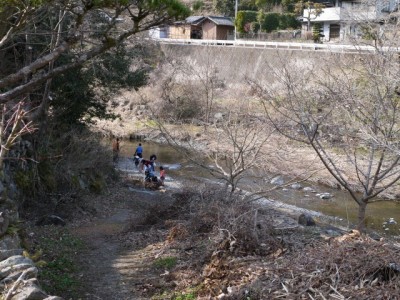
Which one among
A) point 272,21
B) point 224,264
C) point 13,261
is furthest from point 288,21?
point 13,261

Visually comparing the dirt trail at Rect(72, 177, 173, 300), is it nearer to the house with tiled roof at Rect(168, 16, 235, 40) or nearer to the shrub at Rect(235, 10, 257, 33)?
the shrub at Rect(235, 10, 257, 33)

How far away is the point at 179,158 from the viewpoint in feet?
82.1

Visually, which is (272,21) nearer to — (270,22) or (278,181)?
(270,22)

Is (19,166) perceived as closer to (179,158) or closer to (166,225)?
(166,225)

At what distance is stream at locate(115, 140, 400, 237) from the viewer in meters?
15.8

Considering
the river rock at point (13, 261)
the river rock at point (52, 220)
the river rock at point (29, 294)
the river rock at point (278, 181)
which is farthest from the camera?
the river rock at point (278, 181)

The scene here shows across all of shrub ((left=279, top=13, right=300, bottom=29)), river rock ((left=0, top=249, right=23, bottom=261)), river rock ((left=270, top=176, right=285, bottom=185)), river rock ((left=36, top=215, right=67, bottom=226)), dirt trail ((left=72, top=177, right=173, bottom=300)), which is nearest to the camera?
river rock ((left=0, top=249, right=23, bottom=261))

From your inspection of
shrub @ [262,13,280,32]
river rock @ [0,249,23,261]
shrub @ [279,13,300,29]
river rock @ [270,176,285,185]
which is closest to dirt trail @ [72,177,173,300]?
river rock @ [0,249,23,261]

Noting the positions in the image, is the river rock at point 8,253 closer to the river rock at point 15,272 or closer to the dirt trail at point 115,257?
the river rock at point 15,272

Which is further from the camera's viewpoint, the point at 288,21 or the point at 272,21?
the point at 272,21

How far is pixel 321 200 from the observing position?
18281 millimetres

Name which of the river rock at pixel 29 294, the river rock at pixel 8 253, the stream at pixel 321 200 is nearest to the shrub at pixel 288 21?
the stream at pixel 321 200

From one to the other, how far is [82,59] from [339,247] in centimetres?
409

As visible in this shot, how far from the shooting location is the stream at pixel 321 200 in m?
15.8
